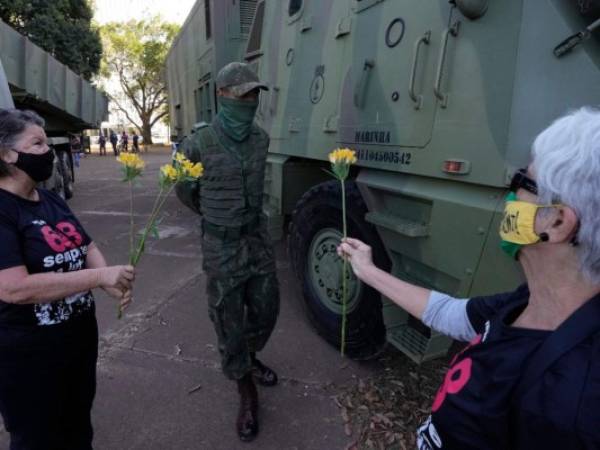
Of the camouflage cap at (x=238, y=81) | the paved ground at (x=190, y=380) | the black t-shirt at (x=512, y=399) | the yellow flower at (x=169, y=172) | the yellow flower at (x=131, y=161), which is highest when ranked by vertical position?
the camouflage cap at (x=238, y=81)

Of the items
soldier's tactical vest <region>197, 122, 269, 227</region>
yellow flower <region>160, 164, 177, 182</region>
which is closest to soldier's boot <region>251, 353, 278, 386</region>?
soldier's tactical vest <region>197, 122, 269, 227</region>

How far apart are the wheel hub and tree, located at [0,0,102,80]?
17514mm

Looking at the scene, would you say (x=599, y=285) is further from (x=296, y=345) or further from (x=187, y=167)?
(x=296, y=345)

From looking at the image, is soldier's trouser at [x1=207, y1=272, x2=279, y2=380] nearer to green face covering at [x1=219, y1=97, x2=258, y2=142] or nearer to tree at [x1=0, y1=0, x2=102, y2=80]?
green face covering at [x1=219, y1=97, x2=258, y2=142]

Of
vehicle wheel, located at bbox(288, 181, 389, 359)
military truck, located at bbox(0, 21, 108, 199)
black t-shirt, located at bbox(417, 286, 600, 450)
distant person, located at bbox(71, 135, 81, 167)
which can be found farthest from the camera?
distant person, located at bbox(71, 135, 81, 167)

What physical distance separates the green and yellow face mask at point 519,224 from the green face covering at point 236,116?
1517 mm

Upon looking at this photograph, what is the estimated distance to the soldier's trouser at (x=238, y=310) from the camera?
93.2 inches

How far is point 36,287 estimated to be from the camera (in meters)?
1.50

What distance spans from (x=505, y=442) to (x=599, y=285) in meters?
0.35

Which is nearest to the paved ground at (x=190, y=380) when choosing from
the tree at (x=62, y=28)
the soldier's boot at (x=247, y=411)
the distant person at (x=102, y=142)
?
the soldier's boot at (x=247, y=411)

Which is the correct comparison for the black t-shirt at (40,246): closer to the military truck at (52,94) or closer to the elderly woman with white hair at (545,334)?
the elderly woman with white hair at (545,334)

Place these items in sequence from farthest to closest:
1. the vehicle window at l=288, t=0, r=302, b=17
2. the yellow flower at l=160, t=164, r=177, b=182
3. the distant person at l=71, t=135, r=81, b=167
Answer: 1. the distant person at l=71, t=135, r=81, b=167
2. the vehicle window at l=288, t=0, r=302, b=17
3. the yellow flower at l=160, t=164, r=177, b=182

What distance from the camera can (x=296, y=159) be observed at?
3672mm

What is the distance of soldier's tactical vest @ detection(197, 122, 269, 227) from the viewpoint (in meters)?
2.26
